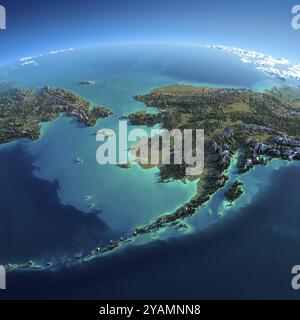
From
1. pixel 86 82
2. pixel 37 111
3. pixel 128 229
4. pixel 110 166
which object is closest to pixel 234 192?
pixel 128 229

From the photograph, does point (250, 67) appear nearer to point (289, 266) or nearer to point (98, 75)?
point (98, 75)

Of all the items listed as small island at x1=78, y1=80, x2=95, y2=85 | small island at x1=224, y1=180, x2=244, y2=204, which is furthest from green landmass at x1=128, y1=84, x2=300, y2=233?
small island at x1=78, y1=80, x2=95, y2=85

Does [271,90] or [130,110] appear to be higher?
[271,90]

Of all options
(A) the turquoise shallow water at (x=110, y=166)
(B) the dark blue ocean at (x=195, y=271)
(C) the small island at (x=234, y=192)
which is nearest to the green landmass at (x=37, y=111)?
(A) the turquoise shallow water at (x=110, y=166)

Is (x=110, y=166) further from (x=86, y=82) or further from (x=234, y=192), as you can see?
(x=86, y=82)

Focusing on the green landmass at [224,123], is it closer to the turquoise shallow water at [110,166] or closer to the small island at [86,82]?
the turquoise shallow water at [110,166]
